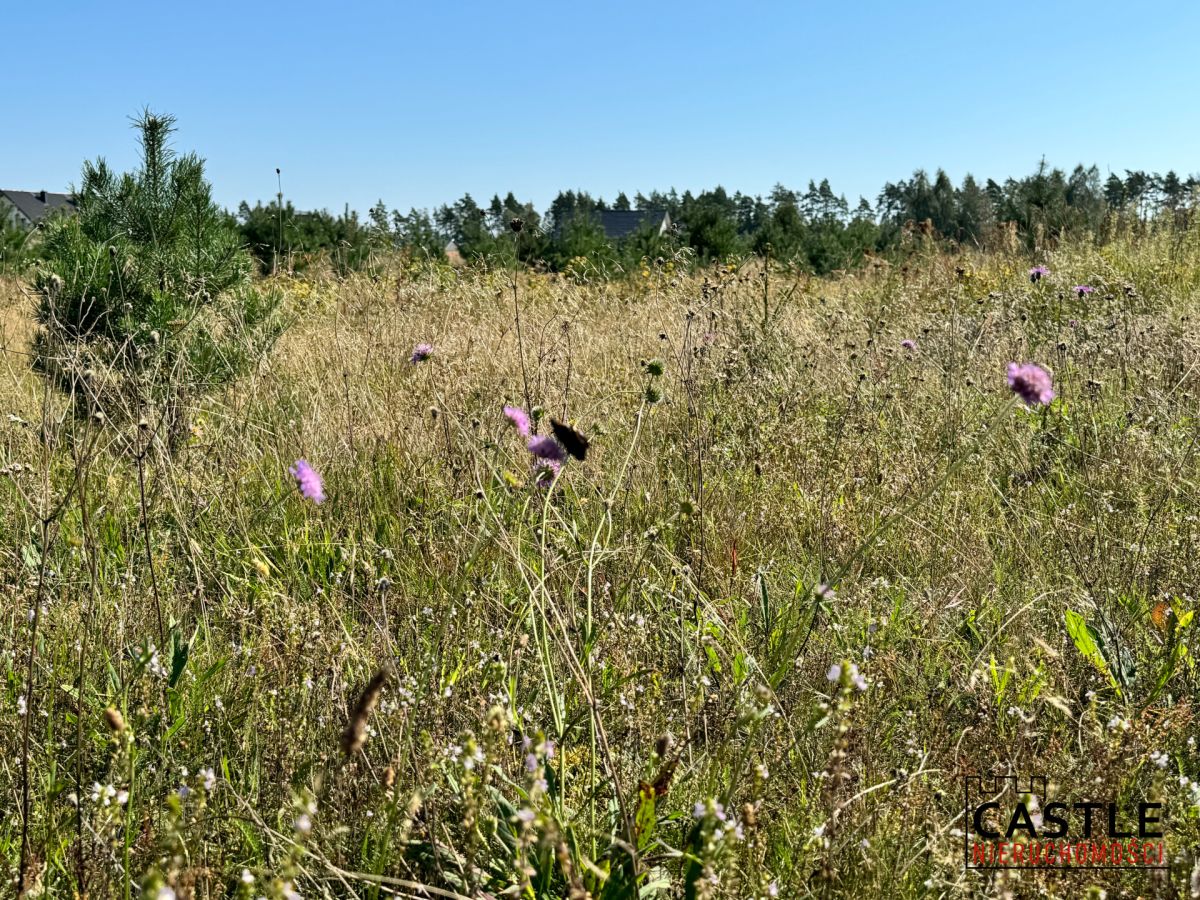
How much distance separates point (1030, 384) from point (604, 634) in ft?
3.25

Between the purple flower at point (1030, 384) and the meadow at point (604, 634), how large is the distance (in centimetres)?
7

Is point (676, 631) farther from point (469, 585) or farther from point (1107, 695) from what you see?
point (1107, 695)

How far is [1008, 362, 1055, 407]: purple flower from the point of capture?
127 cm

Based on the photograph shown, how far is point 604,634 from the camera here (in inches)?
74.7

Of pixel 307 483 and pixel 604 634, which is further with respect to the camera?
pixel 604 634

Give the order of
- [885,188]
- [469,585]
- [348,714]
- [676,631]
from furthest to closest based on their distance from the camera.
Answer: [885,188] < [469,585] < [676,631] < [348,714]

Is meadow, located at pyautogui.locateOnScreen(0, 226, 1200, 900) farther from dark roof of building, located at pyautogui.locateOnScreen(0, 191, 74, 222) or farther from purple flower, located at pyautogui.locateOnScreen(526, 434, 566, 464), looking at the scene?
dark roof of building, located at pyautogui.locateOnScreen(0, 191, 74, 222)

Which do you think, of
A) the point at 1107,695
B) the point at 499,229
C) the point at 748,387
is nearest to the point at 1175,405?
the point at 748,387

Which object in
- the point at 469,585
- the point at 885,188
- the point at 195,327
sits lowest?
the point at 469,585

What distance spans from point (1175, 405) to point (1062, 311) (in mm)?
2534

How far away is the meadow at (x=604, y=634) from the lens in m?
1.25

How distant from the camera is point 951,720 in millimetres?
1704

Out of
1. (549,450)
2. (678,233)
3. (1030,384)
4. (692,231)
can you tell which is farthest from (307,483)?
(692,231)

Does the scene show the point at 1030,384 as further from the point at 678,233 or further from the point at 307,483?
the point at 678,233
